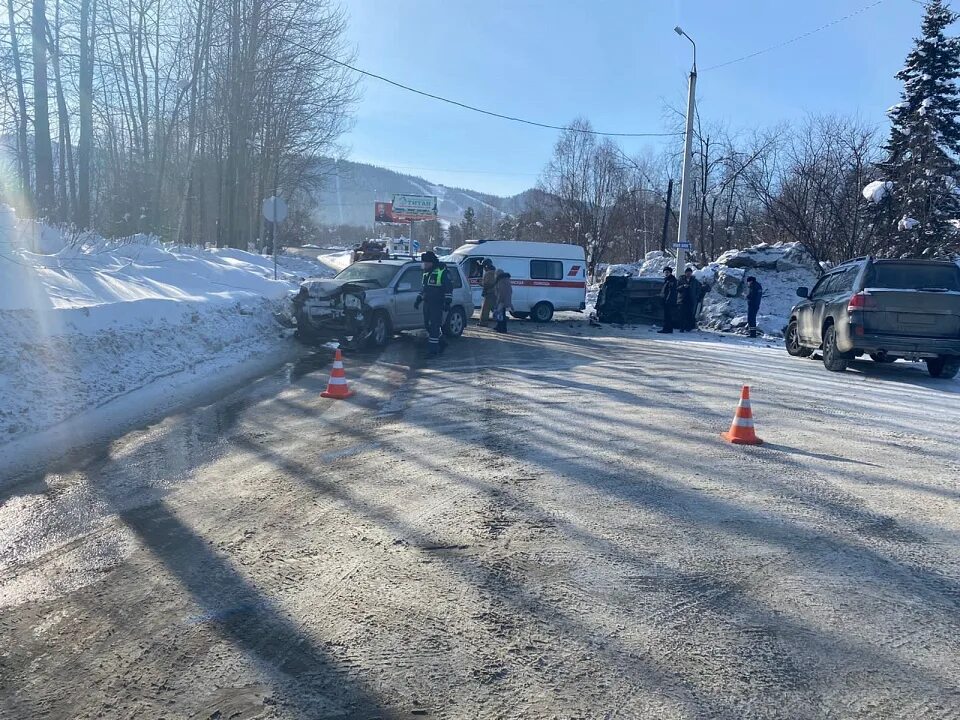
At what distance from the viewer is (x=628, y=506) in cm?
502

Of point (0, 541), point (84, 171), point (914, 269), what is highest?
point (84, 171)

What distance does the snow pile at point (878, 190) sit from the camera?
2603cm

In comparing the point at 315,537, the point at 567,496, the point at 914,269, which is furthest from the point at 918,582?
the point at 914,269

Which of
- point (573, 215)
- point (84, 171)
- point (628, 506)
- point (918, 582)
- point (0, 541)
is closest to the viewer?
point (918, 582)

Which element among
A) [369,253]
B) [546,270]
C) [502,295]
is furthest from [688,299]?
[369,253]

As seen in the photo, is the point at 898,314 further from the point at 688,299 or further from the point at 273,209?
the point at 273,209

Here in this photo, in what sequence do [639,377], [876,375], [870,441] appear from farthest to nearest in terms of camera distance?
[876,375] → [639,377] → [870,441]

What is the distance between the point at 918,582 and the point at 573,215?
57.3 m

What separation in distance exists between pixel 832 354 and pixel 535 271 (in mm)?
10734

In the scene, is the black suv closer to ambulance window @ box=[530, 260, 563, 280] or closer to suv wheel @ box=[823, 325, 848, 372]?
suv wheel @ box=[823, 325, 848, 372]

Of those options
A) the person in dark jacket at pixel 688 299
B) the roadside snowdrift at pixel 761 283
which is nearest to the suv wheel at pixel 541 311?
the person in dark jacket at pixel 688 299

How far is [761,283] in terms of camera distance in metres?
25.5

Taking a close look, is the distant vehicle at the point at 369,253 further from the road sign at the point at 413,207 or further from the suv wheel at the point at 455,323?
the road sign at the point at 413,207

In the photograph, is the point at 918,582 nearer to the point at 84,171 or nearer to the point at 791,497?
the point at 791,497
